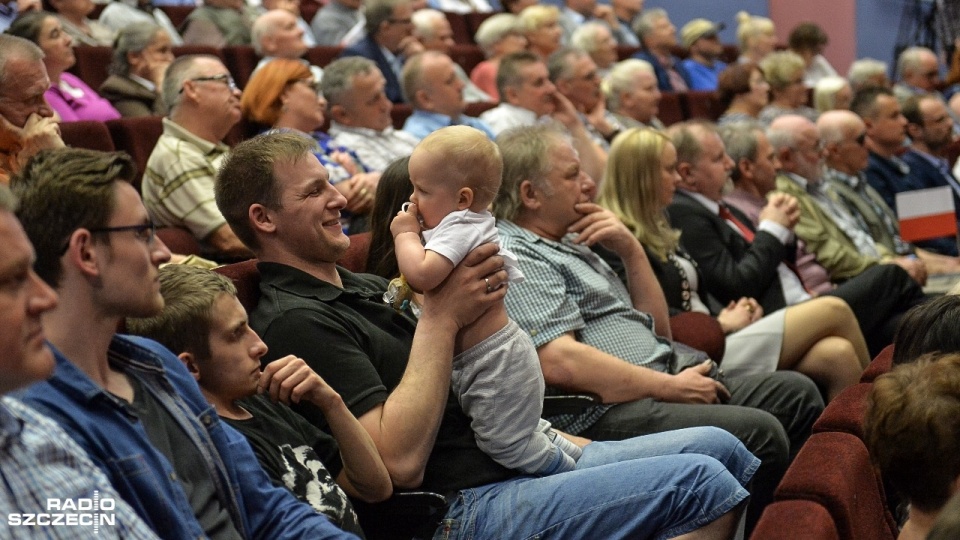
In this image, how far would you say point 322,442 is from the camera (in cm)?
149

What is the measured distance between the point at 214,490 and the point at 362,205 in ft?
5.55

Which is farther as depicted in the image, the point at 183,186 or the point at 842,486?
the point at 183,186

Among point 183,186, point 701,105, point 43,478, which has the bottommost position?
point 701,105

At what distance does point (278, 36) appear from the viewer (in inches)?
160

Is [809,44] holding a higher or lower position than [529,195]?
lower

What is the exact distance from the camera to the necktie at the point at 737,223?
3.15 meters

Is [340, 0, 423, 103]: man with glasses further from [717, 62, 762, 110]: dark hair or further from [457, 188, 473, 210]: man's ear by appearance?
[457, 188, 473, 210]: man's ear

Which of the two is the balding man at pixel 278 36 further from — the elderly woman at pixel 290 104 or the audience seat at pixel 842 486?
the audience seat at pixel 842 486

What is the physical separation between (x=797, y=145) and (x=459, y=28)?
8.93 feet

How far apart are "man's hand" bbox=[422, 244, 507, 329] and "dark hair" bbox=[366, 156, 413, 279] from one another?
1.06 feet

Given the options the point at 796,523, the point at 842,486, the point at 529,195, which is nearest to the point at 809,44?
the point at 529,195

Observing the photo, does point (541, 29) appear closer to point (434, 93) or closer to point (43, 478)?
point (434, 93)

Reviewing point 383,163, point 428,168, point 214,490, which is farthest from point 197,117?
point 214,490

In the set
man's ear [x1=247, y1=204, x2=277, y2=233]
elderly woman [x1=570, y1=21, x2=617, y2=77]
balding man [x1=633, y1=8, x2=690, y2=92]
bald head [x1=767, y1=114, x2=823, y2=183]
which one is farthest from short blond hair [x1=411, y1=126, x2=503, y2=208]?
balding man [x1=633, y1=8, x2=690, y2=92]
